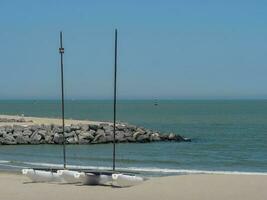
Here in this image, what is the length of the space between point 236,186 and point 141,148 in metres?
22.8

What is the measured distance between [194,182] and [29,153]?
19.2 m

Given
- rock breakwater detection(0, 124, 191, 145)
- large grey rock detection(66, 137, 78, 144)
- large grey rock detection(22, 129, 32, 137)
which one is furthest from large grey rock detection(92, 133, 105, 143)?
large grey rock detection(22, 129, 32, 137)

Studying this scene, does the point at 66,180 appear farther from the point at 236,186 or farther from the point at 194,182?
the point at 236,186

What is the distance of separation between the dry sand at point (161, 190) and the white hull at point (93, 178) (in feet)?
1.34

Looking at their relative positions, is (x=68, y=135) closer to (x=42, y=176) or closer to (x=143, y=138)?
(x=143, y=138)

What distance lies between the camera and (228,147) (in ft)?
145

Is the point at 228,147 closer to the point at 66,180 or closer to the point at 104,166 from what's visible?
the point at 104,166

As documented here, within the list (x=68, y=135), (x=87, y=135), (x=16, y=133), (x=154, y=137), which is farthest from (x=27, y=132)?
(x=154, y=137)

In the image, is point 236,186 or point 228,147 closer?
point 236,186

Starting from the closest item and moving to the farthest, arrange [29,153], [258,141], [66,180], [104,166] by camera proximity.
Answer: [66,180] → [104,166] → [29,153] → [258,141]

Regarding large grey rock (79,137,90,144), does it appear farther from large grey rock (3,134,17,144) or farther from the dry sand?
the dry sand

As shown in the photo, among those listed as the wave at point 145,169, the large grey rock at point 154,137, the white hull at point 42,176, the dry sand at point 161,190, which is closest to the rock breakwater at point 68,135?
the large grey rock at point 154,137

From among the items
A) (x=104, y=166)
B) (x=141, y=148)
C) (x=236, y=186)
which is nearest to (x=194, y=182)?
(x=236, y=186)

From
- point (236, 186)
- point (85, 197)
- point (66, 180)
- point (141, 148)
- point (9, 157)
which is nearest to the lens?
point (85, 197)
